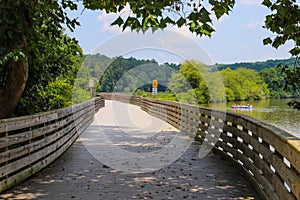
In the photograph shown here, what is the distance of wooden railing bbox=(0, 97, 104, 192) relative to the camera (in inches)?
201

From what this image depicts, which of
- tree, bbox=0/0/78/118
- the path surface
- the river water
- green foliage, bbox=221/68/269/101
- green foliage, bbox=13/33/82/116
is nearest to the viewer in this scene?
the path surface

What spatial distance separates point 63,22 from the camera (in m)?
6.93

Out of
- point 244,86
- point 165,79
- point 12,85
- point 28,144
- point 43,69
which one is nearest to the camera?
point 28,144

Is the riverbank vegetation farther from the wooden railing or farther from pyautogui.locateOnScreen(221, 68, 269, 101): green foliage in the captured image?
pyautogui.locateOnScreen(221, 68, 269, 101): green foliage

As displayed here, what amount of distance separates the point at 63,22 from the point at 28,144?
2277 millimetres

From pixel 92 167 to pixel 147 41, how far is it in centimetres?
966

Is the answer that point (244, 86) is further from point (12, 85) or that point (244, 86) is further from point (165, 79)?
point (12, 85)

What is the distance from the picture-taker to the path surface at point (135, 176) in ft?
16.5

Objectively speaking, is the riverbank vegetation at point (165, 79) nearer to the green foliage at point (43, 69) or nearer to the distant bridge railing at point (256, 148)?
the distant bridge railing at point (256, 148)

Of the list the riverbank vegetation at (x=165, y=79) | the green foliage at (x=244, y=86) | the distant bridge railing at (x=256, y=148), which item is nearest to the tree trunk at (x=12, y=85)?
the distant bridge railing at (x=256, y=148)

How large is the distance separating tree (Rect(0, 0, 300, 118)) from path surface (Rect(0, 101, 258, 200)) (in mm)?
1728

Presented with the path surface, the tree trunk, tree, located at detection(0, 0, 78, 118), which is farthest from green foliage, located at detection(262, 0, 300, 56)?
the tree trunk

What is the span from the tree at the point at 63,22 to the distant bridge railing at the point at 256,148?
1.36 metres

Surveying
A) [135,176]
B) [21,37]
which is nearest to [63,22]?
[21,37]
